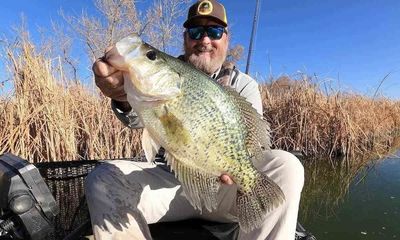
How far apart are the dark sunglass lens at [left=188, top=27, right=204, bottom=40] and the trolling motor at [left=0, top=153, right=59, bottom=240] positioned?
4.12 ft

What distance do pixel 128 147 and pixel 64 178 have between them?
6.08 ft

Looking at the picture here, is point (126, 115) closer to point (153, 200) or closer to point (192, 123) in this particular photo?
point (153, 200)

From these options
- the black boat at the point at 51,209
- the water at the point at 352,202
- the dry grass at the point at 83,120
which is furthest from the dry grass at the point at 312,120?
the black boat at the point at 51,209

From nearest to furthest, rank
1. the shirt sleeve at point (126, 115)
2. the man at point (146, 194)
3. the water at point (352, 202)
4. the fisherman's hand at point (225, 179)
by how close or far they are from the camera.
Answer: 1. the fisherman's hand at point (225, 179)
2. the man at point (146, 194)
3. the shirt sleeve at point (126, 115)
4. the water at point (352, 202)

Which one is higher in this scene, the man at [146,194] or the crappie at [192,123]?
the crappie at [192,123]

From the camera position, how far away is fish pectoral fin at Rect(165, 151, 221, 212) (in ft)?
5.26

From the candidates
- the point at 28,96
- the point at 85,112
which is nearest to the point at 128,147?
the point at 85,112

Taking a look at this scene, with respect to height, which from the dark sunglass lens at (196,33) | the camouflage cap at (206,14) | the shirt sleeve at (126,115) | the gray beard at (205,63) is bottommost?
the shirt sleeve at (126,115)

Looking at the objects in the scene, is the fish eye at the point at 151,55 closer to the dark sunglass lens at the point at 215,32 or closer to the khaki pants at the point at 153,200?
the khaki pants at the point at 153,200

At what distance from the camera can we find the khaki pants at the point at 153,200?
193 cm

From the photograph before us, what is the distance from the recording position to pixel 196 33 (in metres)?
2.61

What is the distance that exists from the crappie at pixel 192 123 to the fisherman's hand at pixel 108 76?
72mm

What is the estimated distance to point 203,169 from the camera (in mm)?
1610

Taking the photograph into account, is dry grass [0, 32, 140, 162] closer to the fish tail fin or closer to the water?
the fish tail fin
